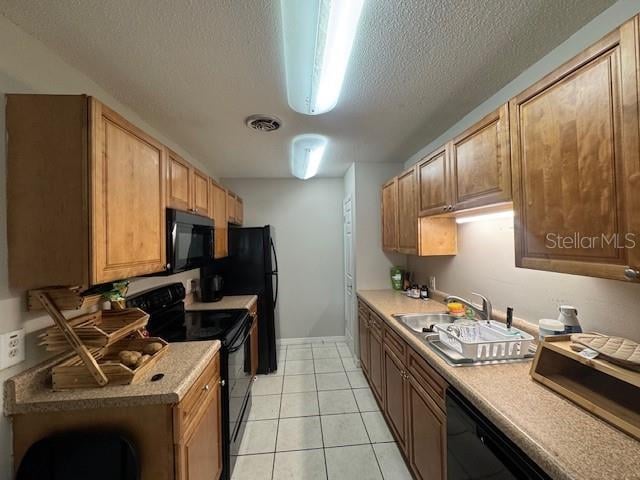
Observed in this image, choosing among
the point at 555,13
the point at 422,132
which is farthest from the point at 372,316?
the point at 555,13

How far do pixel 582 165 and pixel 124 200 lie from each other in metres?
1.86

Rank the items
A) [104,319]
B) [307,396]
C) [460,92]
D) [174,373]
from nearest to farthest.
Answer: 1. [174,373]
2. [104,319]
3. [460,92]
4. [307,396]

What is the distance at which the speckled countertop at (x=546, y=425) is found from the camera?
0.70 metres

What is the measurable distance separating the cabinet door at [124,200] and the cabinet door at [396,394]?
1644mm

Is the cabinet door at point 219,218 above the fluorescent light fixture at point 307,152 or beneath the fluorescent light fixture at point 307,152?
beneath

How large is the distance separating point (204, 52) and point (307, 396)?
2.77 metres

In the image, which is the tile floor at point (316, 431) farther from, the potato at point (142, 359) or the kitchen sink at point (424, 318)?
the potato at point (142, 359)

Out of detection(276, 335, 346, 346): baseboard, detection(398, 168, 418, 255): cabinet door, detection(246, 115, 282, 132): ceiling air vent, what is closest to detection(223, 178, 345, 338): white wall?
detection(276, 335, 346, 346): baseboard

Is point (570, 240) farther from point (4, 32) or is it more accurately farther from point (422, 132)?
point (4, 32)

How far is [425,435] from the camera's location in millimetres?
1434

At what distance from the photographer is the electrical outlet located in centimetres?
100

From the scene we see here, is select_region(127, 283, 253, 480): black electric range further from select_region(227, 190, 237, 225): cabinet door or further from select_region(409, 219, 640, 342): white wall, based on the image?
select_region(409, 219, 640, 342): white wall

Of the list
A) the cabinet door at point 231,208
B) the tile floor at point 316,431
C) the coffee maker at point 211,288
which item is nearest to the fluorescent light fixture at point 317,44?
the cabinet door at point 231,208

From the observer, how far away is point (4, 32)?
1.09m
